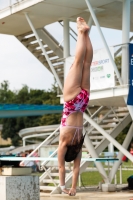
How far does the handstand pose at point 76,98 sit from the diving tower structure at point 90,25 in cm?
1232

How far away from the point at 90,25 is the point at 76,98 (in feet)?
48.7

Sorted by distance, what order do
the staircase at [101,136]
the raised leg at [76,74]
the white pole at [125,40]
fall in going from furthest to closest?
the staircase at [101,136] → the white pole at [125,40] → the raised leg at [76,74]

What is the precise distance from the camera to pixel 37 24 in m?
24.4

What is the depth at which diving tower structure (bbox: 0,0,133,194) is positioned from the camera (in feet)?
66.8

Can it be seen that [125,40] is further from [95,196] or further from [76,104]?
[76,104]

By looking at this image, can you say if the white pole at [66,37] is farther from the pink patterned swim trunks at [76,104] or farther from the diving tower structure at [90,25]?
the pink patterned swim trunks at [76,104]

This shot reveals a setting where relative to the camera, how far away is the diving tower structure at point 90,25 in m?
20.4

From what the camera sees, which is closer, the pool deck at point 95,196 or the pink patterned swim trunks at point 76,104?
the pink patterned swim trunks at point 76,104

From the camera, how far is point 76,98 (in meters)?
7.40

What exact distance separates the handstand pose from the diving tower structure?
12.3 meters

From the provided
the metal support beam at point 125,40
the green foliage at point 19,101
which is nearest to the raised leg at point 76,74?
the metal support beam at point 125,40

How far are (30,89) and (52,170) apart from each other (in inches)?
4297

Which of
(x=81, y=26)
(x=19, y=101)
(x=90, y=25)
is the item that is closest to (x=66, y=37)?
(x=90, y=25)

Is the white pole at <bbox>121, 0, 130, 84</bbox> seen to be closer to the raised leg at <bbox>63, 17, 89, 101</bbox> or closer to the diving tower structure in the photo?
the diving tower structure
